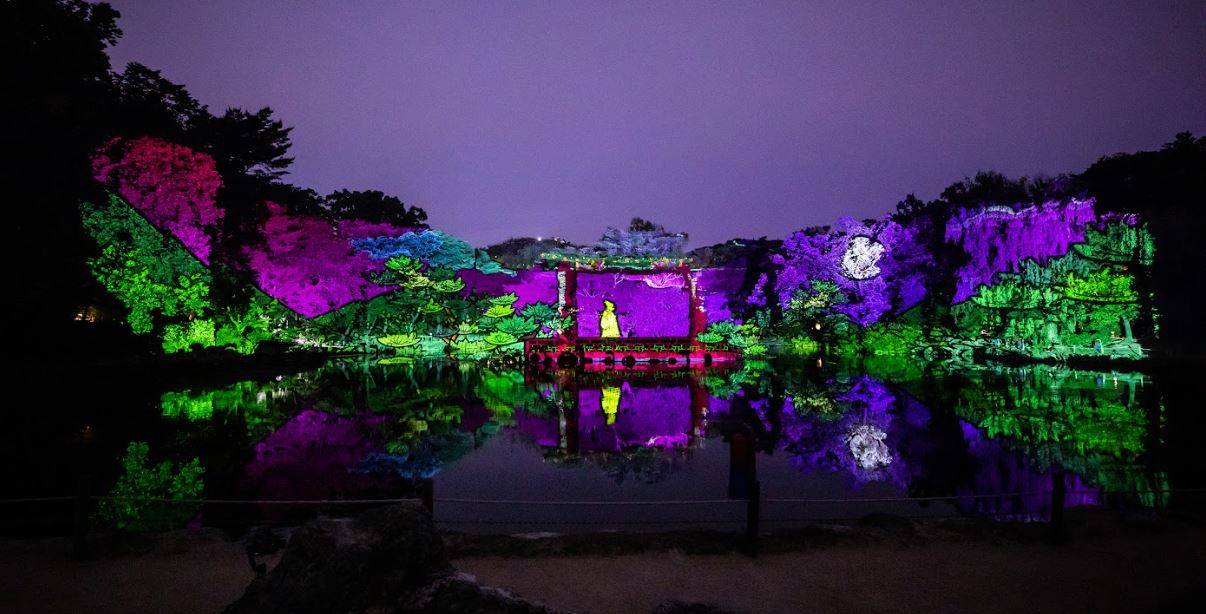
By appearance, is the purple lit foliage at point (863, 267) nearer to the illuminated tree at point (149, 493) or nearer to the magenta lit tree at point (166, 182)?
the magenta lit tree at point (166, 182)

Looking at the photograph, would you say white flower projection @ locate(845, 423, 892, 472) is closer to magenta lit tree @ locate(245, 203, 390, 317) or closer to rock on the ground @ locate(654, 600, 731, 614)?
rock on the ground @ locate(654, 600, 731, 614)

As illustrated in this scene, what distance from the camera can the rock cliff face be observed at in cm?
252

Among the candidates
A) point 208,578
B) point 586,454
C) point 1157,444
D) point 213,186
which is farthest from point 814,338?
point 208,578

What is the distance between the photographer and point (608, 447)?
8.48 metres

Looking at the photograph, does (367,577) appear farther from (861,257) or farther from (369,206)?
(369,206)

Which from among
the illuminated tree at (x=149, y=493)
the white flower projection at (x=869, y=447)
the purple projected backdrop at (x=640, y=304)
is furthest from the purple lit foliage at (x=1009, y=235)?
the illuminated tree at (x=149, y=493)

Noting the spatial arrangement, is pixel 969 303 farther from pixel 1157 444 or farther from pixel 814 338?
pixel 1157 444

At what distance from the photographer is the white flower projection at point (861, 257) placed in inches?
963

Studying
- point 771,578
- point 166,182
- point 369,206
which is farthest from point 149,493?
point 369,206

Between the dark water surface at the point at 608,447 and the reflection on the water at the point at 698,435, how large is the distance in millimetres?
38

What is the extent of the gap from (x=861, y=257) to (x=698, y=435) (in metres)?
18.2

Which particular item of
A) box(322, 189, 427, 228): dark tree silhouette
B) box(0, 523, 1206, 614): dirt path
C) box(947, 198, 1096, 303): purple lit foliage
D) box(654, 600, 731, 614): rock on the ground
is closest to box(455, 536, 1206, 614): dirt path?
box(0, 523, 1206, 614): dirt path

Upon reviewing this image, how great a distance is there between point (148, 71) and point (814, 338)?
2643 cm

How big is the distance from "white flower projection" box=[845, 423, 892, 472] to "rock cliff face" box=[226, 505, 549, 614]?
597 cm
